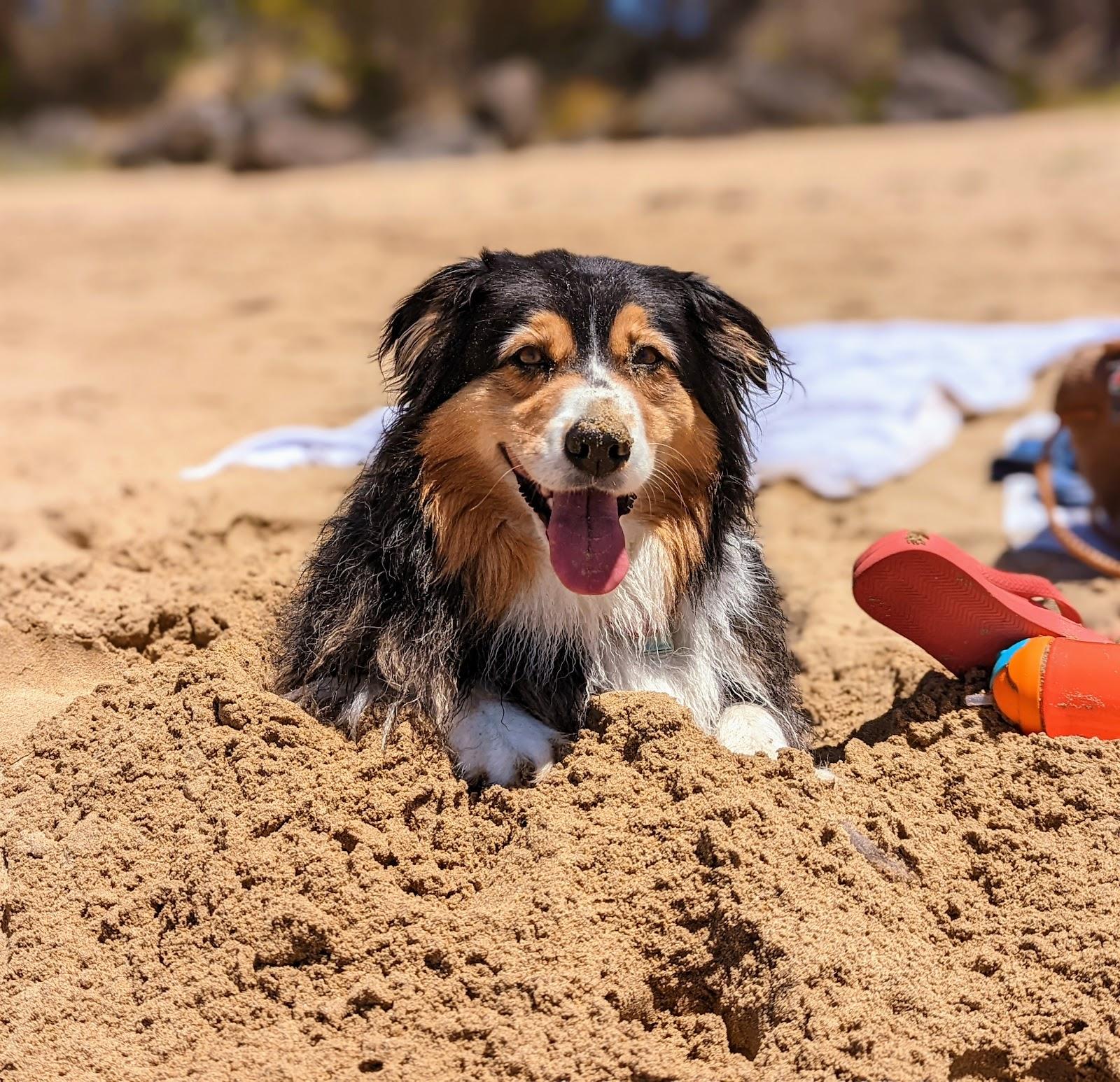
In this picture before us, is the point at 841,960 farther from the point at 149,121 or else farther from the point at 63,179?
the point at 149,121

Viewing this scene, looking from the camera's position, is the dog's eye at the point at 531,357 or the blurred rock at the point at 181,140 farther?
the blurred rock at the point at 181,140

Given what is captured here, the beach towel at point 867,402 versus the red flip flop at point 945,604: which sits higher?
the red flip flop at point 945,604

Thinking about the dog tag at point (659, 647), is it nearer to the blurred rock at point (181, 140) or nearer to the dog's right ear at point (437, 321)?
the dog's right ear at point (437, 321)

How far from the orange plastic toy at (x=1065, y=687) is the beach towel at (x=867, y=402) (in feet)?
8.21

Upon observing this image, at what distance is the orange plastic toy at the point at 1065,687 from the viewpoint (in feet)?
9.02

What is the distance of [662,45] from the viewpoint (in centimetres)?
2477

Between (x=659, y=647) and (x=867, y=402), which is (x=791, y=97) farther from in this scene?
(x=659, y=647)

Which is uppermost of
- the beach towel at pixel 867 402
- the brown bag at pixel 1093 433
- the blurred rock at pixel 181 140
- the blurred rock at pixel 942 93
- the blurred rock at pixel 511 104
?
the brown bag at pixel 1093 433

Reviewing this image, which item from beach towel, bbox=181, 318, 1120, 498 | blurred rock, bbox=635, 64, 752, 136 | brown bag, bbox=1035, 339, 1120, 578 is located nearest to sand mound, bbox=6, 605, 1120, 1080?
brown bag, bbox=1035, 339, 1120, 578

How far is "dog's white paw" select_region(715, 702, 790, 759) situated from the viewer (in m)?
2.97

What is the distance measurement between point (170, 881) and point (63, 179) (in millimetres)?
17293

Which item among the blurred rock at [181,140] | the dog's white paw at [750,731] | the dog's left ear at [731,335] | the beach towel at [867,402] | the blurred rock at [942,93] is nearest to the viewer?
the dog's white paw at [750,731]

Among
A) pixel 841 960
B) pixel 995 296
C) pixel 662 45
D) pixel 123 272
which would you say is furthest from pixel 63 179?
pixel 841 960

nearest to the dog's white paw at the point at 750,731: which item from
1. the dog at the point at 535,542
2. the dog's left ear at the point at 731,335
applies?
the dog at the point at 535,542
